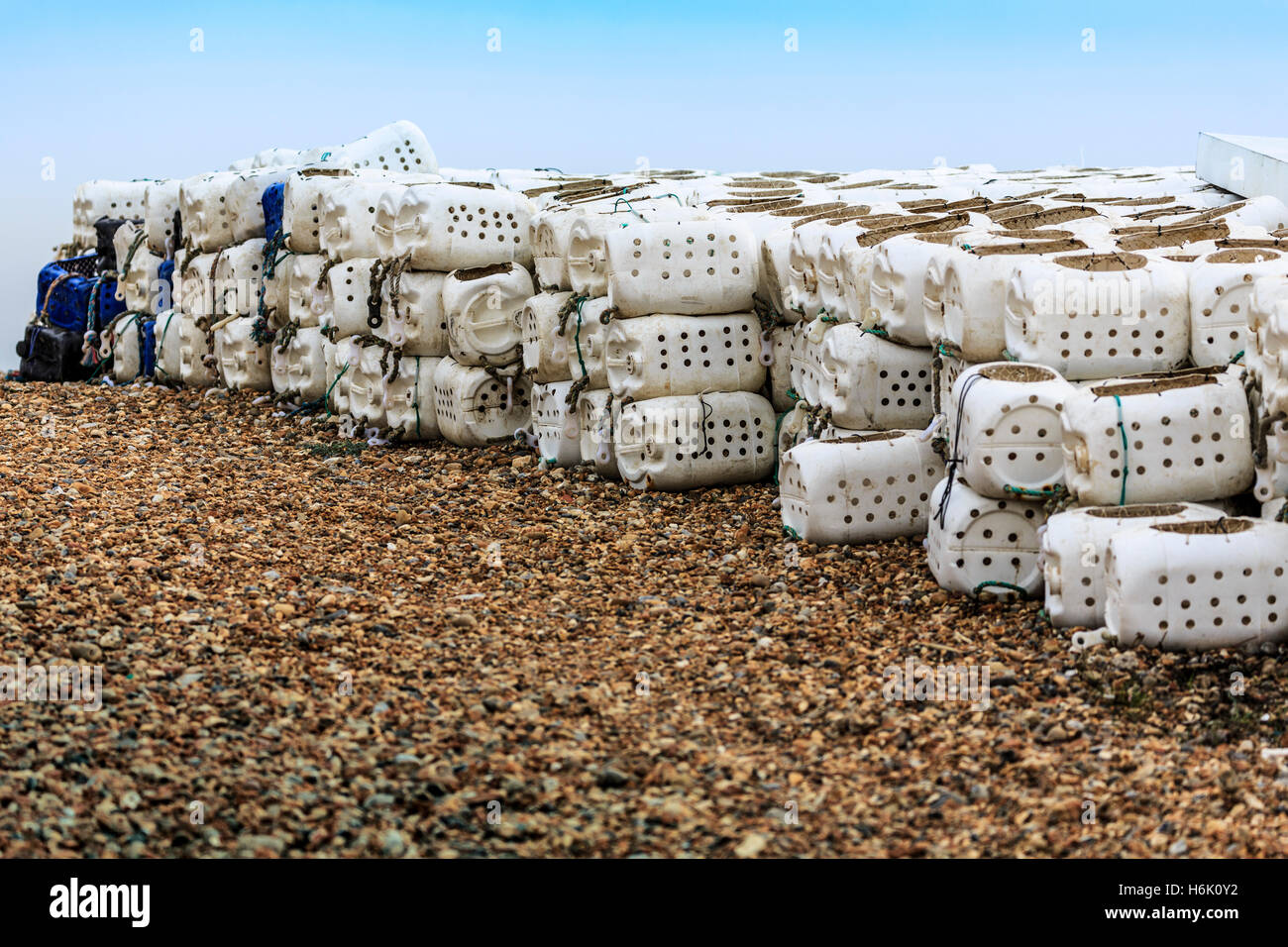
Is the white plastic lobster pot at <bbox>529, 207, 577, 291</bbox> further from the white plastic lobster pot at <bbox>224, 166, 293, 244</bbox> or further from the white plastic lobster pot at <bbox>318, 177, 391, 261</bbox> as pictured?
the white plastic lobster pot at <bbox>224, 166, 293, 244</bbox>

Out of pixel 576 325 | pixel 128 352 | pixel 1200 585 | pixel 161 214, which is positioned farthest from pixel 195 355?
pixel 1200 585

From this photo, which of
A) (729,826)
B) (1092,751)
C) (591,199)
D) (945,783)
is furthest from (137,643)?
(591,199)

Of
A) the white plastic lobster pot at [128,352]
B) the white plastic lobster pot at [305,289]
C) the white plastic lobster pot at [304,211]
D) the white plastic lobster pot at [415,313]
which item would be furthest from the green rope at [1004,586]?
the white plastic lobster pot at [128,352]

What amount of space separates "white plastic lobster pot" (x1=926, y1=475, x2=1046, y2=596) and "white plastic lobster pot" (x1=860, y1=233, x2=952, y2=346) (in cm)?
107

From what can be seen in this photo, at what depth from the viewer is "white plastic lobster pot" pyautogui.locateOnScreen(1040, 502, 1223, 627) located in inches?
212

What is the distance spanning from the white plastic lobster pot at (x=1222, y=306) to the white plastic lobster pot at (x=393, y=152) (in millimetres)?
8138

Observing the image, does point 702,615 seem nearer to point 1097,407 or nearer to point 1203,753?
point 1097,407

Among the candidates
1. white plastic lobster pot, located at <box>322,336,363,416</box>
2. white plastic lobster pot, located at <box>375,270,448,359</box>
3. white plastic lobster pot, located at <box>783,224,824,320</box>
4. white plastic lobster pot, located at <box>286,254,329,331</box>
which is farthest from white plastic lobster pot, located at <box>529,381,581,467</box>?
white plastic lobster pot, located at <box>286,254,329,331</box>

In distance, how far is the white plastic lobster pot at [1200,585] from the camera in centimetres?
512

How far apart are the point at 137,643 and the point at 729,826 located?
8.39ft

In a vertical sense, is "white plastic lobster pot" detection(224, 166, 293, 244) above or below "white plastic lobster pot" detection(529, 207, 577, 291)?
above

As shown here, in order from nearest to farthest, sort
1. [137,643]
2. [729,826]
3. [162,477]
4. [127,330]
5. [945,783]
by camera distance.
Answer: [729,826]
[945,783]
[137,643]
[162,477]
[127,330]

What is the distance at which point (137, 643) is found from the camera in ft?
17.8
